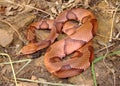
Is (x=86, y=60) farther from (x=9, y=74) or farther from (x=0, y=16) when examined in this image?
(x=0, y=16)

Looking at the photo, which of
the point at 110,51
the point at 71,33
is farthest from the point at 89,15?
the point at 110,51

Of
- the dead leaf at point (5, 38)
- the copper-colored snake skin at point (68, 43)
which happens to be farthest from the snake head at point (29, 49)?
the dead leaf at point (5, 38)

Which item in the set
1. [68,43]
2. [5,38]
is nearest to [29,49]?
[5,38]

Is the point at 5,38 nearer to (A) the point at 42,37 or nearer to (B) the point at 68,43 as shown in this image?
(A) the point at 42,37

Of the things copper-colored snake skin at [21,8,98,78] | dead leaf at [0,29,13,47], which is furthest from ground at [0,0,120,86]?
copper-colored snake skin at [21,8,98,78]

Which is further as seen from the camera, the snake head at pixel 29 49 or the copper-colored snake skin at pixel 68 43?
the snake head at pixel 29 49

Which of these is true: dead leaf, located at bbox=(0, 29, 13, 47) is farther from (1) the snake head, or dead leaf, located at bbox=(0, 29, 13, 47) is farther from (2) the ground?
(1) the snake head

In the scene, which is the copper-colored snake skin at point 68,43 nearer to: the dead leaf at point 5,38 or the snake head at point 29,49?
the snake head at point 29,49
